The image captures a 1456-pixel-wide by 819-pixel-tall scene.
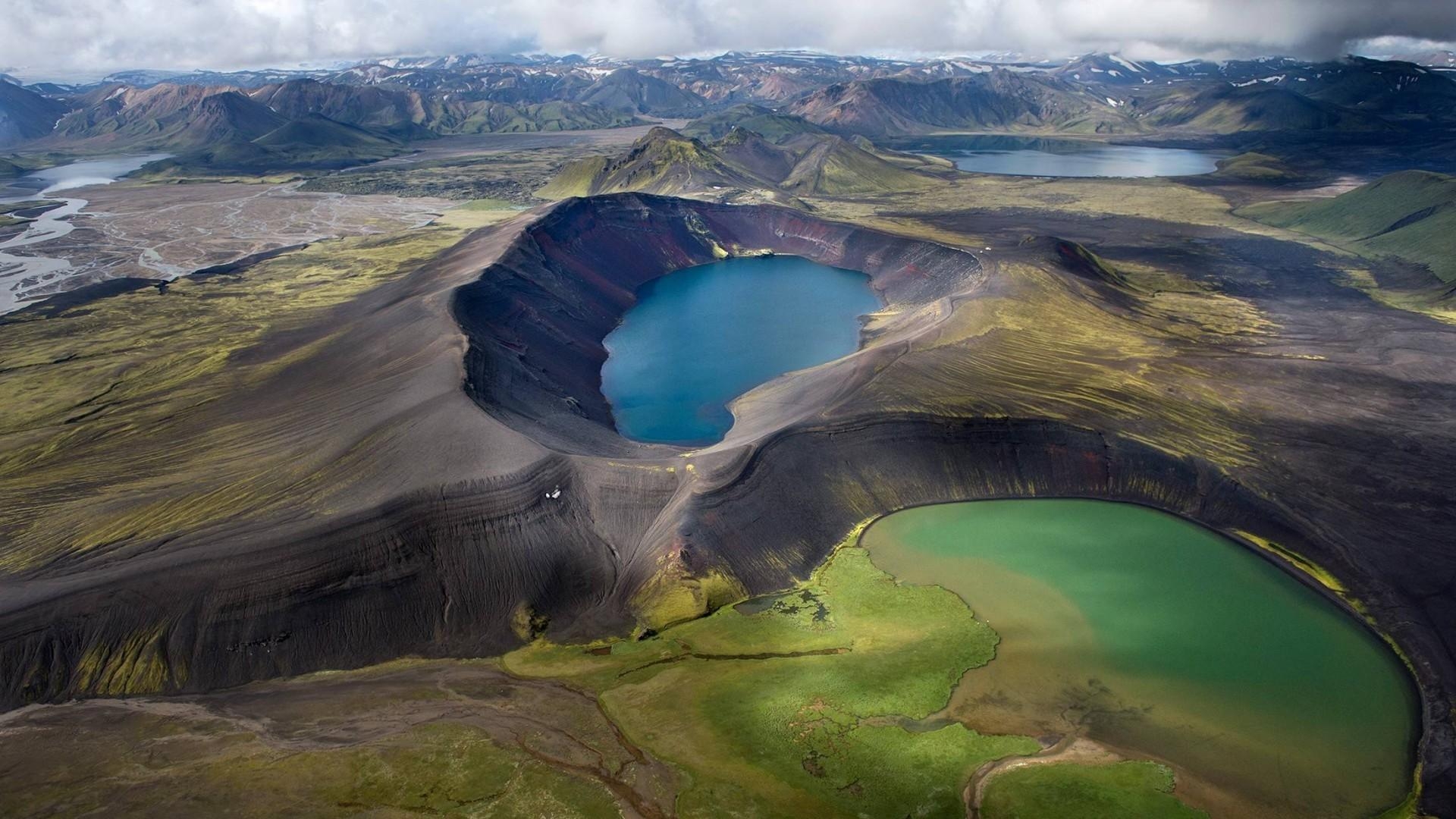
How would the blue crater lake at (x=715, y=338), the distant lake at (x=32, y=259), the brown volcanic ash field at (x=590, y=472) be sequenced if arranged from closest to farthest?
the brown volcanic ash field at (x=590, y=472) → the blue crater lake at (x=715, y=338) → the distant lake at (x=32, y=259)

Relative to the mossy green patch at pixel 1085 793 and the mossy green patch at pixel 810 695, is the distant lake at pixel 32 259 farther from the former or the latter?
the mossy green patch at pixel 1085 793

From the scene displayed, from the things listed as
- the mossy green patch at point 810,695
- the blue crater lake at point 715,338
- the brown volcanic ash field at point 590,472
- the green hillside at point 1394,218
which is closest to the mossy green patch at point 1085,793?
the mossy green patch at point 810,695

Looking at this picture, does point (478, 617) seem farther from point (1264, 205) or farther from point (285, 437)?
point (1264, 205)

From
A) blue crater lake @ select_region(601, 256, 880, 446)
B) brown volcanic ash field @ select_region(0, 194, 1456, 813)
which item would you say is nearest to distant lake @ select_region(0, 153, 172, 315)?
brown volcanic ash field @ select_region(0, 194, 1456, 813)

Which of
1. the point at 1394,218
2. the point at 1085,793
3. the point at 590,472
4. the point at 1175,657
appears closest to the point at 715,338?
the point at 590,472

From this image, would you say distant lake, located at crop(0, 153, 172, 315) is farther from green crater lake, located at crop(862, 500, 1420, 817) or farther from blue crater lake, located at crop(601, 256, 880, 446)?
green crater lake, located at crop(862, 500, 1420, 817)

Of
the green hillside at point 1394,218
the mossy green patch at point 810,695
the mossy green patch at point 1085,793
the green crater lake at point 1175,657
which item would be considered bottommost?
the mossy green patch at point 810,695
